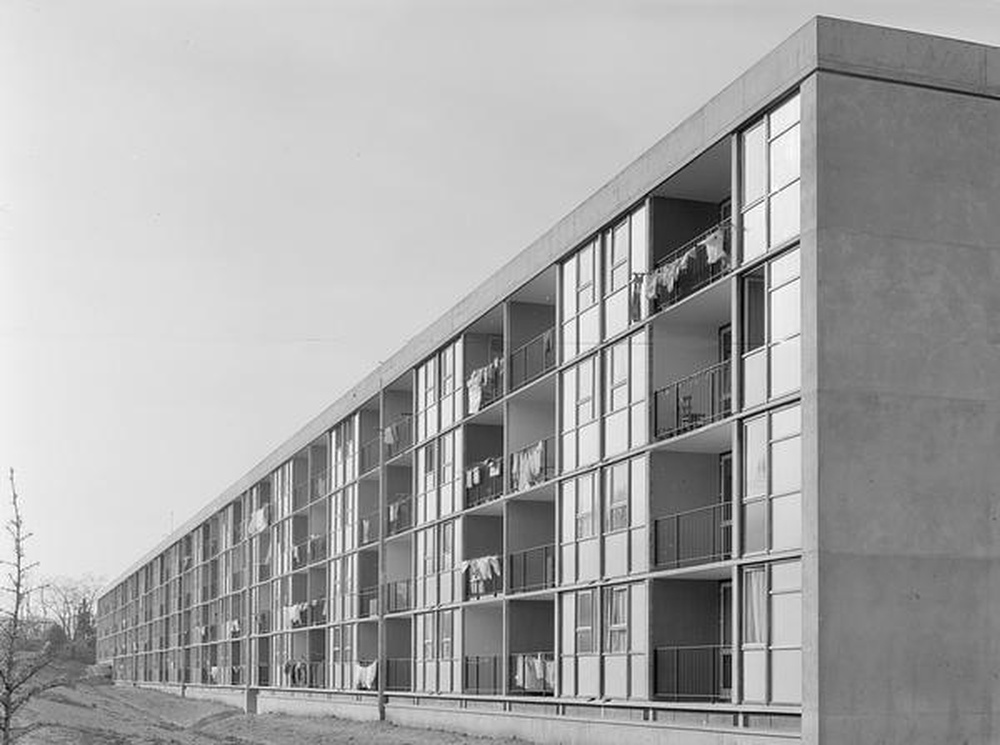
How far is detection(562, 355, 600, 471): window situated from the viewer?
32.5 meters

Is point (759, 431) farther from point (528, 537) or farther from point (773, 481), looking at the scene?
point (528, 537)

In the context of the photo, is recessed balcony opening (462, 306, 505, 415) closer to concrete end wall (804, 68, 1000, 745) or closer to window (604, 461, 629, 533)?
window (604, 461, 629, 533)

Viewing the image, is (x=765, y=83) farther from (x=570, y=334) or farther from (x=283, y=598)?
(x=283, y=598)

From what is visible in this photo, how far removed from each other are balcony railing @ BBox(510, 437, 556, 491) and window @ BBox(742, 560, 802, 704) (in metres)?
11.0

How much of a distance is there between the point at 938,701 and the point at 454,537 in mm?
22300

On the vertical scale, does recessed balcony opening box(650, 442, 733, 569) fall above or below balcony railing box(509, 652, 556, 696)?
above

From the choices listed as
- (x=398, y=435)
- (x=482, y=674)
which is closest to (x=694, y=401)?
(x=482, y=674)

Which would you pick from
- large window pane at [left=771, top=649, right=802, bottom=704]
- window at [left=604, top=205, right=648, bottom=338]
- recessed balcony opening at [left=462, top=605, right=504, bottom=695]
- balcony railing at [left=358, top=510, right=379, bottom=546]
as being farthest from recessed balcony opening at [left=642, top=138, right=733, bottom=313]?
balcony railing at [left=358, top=510, right=379, bottom=546]

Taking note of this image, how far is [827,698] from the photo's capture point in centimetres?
2250

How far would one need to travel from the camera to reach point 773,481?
958 inches

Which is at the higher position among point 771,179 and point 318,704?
point 771,179

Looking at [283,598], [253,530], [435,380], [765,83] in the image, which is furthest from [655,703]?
[253,530]

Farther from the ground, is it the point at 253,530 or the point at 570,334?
the point at 570,334

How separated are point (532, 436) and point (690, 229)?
10.4 meters
